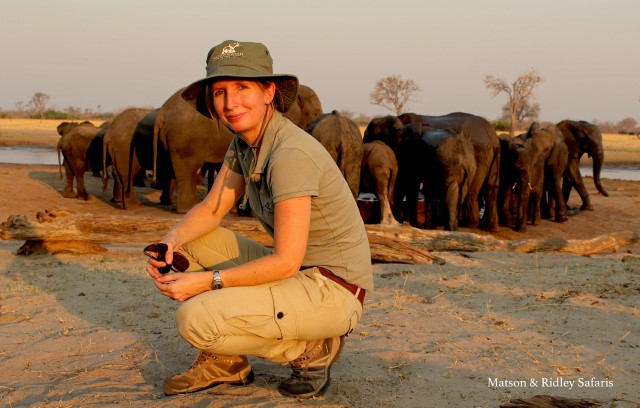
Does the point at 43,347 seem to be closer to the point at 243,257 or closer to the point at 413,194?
the point at 243,257

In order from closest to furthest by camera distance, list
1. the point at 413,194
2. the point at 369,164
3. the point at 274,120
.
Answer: the point at 274,120, the point at 369,164, the point at 413,194

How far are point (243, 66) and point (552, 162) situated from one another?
44.4ft

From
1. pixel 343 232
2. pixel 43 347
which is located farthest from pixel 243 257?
pixel 43 347

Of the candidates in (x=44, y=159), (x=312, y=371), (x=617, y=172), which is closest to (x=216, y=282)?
(x=312, y=371)

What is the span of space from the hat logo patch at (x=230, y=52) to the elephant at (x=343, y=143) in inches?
326

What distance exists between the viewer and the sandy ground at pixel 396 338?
3.82 m

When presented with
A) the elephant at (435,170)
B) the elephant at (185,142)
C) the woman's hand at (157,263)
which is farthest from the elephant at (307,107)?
the woman's hand at (157,263)

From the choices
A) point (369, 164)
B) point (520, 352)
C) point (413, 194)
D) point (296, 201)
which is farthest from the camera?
point (413, 194)

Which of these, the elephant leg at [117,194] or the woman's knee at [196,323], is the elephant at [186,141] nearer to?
the elephant leg at [117,194]

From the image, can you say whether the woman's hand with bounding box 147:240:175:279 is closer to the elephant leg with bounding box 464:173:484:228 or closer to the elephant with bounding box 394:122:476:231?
the elephant with bounding box 394:122:476:231

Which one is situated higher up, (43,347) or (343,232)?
(343,232)

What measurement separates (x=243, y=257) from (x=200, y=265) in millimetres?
245

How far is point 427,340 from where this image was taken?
15.6 ft

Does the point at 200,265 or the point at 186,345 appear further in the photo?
the point at 186,345
